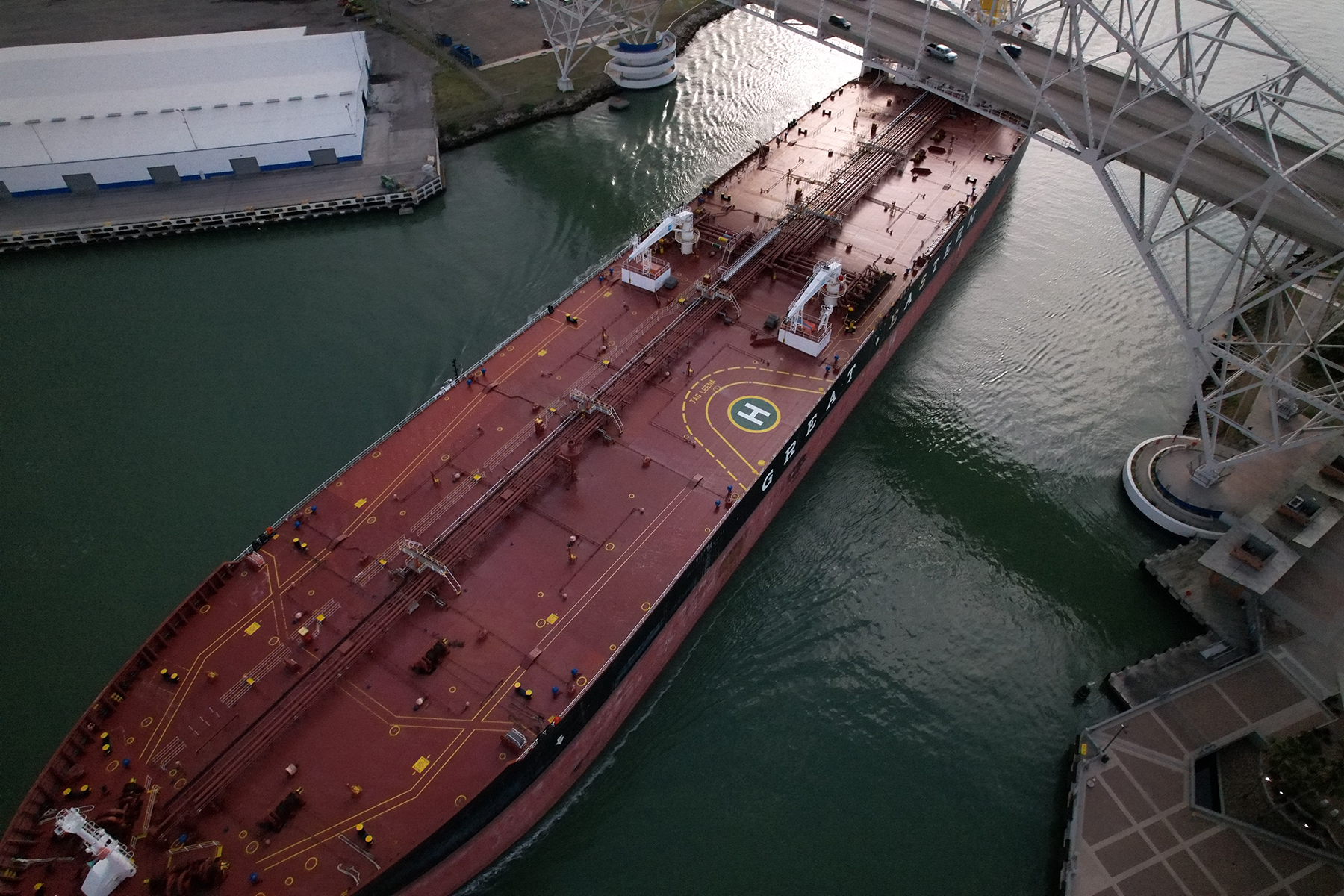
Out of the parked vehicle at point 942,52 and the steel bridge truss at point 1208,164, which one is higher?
the parked vehicle at point 942,52

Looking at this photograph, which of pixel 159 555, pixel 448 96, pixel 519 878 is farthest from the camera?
pixel 448 96

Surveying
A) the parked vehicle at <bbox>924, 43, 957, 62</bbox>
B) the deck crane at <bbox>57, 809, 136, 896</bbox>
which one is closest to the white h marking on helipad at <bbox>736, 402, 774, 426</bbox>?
the parked vehicle at <bbox>924, 43, 957, 62</bbox>

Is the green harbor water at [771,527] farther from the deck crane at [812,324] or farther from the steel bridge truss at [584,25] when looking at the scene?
the steel bridge truss at [584,25]

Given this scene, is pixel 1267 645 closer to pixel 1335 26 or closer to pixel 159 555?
pixel 159 555

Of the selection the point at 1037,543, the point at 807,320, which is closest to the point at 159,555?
the point at 807,320

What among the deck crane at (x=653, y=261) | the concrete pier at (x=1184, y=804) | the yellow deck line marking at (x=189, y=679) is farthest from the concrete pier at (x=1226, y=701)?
the yellow deck line marking at (x=189, y=679)

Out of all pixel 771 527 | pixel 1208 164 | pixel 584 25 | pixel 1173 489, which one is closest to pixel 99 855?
pixel 771 527
